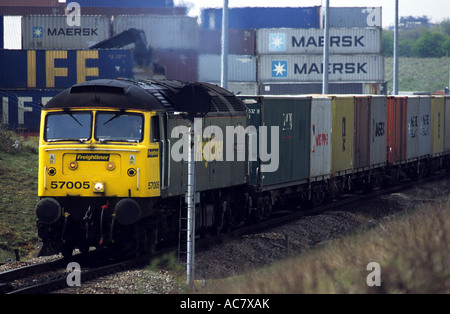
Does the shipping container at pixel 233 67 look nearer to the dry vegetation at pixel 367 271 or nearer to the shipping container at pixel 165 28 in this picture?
the shipping container at pixel 165 28

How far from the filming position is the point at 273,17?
220ft

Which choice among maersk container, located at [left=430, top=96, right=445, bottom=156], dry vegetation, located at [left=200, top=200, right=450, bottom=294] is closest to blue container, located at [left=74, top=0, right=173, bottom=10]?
maersk container, located at [left=430, top=96, right=445, bottom=156]

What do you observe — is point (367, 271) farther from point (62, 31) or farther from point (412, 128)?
point (62, 31)

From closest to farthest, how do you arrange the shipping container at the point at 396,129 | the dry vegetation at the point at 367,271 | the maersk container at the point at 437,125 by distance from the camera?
the dry vegetation at the point at 367,271, the shipping container at the point at 396,129, the maersk container at the point at 437,125

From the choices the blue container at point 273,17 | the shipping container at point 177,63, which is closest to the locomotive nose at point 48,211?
the shipping container at point 177,63

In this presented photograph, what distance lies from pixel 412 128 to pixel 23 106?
24742 millimetres

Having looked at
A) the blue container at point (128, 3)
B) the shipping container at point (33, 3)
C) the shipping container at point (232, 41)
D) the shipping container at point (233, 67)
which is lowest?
the shipping container at point (233, 67)

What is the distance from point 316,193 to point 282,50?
38.3 metres

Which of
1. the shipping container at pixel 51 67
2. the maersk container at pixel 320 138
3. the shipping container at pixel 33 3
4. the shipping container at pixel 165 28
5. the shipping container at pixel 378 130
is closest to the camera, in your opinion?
the maersk container at pixel 320 138

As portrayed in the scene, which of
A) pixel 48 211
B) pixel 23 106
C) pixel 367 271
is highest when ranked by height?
pixel 23 106

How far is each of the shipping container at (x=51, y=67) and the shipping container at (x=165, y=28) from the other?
26.3ft

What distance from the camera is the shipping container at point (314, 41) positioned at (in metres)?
62.4

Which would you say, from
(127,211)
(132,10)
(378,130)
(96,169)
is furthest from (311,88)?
(127,211)

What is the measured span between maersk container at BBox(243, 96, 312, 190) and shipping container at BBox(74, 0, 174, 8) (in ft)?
156
